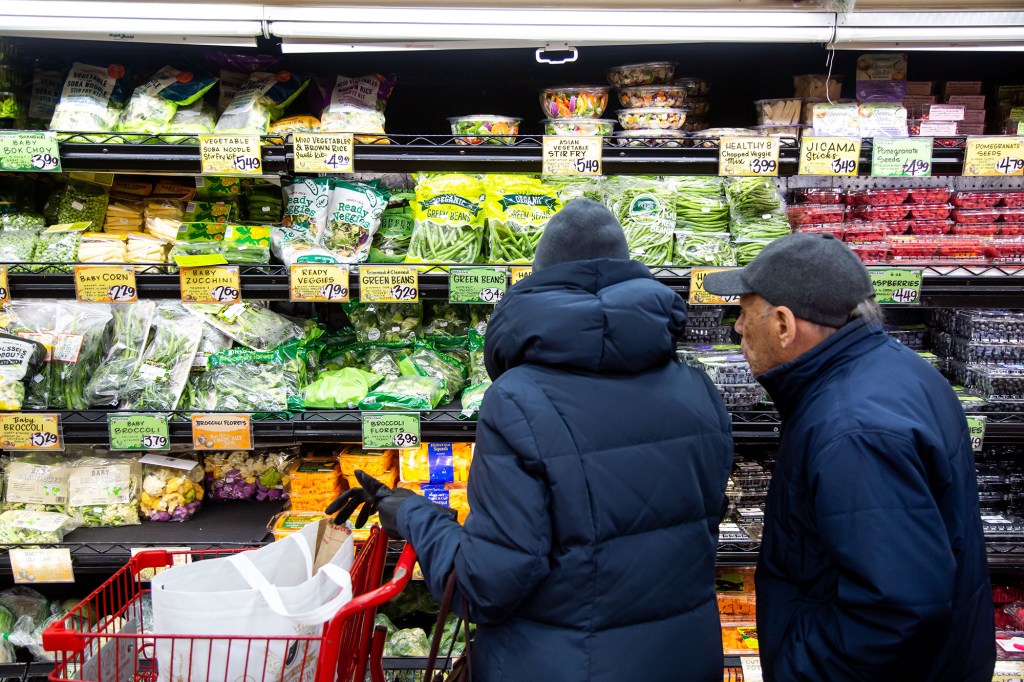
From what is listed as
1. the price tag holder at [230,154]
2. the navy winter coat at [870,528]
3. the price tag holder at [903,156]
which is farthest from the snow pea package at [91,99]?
the price tag holder at [903,156]

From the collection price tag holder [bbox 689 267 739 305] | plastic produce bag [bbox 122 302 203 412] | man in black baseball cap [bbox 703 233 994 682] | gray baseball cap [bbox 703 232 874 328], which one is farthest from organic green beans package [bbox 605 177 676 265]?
plastic produce bag [bbox 122 302 203 412]

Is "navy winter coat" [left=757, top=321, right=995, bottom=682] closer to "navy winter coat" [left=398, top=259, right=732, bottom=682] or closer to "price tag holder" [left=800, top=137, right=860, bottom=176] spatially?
"navy winter coat" [left=398, top=259, right=732, bottom=682]

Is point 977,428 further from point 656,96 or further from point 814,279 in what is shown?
point 656,96

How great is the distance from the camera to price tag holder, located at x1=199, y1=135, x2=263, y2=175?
6.91 ft

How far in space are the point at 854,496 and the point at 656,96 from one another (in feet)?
4.80

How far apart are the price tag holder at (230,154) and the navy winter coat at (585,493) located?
3.52 feet

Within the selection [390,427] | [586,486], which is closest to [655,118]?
[390,427]

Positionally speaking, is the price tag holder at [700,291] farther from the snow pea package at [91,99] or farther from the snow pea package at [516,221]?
the snow pea package at [91,99]

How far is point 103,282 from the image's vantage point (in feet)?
7.23

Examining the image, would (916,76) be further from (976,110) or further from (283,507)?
(283,507)

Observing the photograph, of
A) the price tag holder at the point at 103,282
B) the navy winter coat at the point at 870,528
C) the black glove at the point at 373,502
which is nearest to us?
the navy winter coat at the point at 870,528

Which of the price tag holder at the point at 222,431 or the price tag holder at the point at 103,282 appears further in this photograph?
the price tag holder at the point at 222,431

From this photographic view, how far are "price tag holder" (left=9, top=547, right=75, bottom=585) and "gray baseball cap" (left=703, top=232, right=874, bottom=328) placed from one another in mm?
2252

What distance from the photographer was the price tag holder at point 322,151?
209cm
